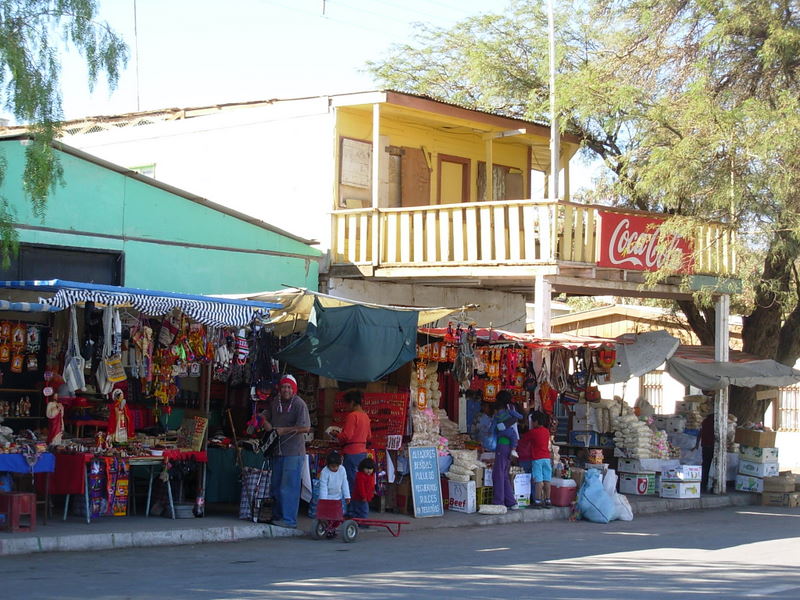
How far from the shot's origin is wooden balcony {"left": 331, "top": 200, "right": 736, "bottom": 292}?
1792 cm

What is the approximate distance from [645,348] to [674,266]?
1508 mm

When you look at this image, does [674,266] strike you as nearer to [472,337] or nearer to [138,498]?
[472,337]

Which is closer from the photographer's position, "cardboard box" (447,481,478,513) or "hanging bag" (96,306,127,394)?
"hanging bag" (96,306,127,394)

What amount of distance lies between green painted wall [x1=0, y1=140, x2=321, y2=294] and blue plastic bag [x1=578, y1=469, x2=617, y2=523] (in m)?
6.07

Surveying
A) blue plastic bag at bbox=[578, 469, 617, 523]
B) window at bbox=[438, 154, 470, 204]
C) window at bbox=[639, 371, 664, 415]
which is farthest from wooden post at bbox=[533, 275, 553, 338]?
window at bbox=[639, 371, 664, 415]

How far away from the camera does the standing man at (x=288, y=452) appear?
518 inches

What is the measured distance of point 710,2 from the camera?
1986cm

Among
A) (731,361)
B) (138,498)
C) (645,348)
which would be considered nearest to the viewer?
(138,498)

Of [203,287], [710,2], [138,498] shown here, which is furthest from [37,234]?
[710,2]

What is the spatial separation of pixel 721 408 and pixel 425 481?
7804 mm

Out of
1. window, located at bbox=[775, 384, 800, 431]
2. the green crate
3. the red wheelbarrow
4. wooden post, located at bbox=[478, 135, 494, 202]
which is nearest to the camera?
the red wheelbarrow

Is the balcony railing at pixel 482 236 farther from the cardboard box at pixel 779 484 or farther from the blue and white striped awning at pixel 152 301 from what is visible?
the blue and white striped awning at pixel 152 301

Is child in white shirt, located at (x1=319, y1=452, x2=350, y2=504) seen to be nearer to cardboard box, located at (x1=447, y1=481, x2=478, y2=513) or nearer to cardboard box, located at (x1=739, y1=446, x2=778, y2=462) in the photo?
cardboard box, located at (x1=447, y1=481, x2=478, y2=513)

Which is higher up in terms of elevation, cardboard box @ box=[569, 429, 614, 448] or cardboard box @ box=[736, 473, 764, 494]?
cardboard box @ box=[569, 429, 614, 448]
